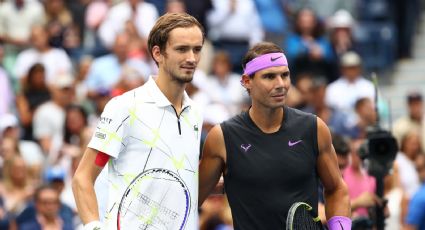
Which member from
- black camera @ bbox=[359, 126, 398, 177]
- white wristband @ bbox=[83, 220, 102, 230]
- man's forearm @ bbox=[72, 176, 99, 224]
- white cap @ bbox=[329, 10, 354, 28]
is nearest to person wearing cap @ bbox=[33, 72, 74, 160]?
white cap @ bbox=[329, 10, 354, 28]

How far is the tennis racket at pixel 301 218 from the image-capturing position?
7648 millimetres

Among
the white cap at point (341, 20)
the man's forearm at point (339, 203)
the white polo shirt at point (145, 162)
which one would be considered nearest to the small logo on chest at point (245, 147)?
the white polo shirt at point (145, 162)

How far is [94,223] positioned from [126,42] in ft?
33.4

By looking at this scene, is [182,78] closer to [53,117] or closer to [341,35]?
[53,117]

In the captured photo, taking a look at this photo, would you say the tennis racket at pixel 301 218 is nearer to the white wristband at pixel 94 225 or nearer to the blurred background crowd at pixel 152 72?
the white wristband at pixel 94 225

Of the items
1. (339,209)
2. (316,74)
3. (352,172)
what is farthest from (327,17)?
(339,209)

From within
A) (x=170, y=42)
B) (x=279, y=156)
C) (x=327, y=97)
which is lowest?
(x=327, y=97)

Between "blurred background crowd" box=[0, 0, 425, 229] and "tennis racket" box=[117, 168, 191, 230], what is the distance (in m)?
5.45

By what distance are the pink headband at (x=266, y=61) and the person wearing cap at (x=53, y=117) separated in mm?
8008

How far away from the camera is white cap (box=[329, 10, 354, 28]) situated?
62.8 ft

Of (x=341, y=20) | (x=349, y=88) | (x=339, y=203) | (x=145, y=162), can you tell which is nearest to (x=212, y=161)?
(x=145, y=162)

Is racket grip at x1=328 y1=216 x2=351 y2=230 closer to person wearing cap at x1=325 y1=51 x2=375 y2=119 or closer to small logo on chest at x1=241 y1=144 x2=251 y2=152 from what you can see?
small logo on chest at x1=241 y1=144 x2=251 y2=152

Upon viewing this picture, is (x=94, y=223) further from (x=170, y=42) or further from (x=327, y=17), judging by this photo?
(x=327, y=17)

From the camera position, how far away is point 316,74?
60.4 ft
